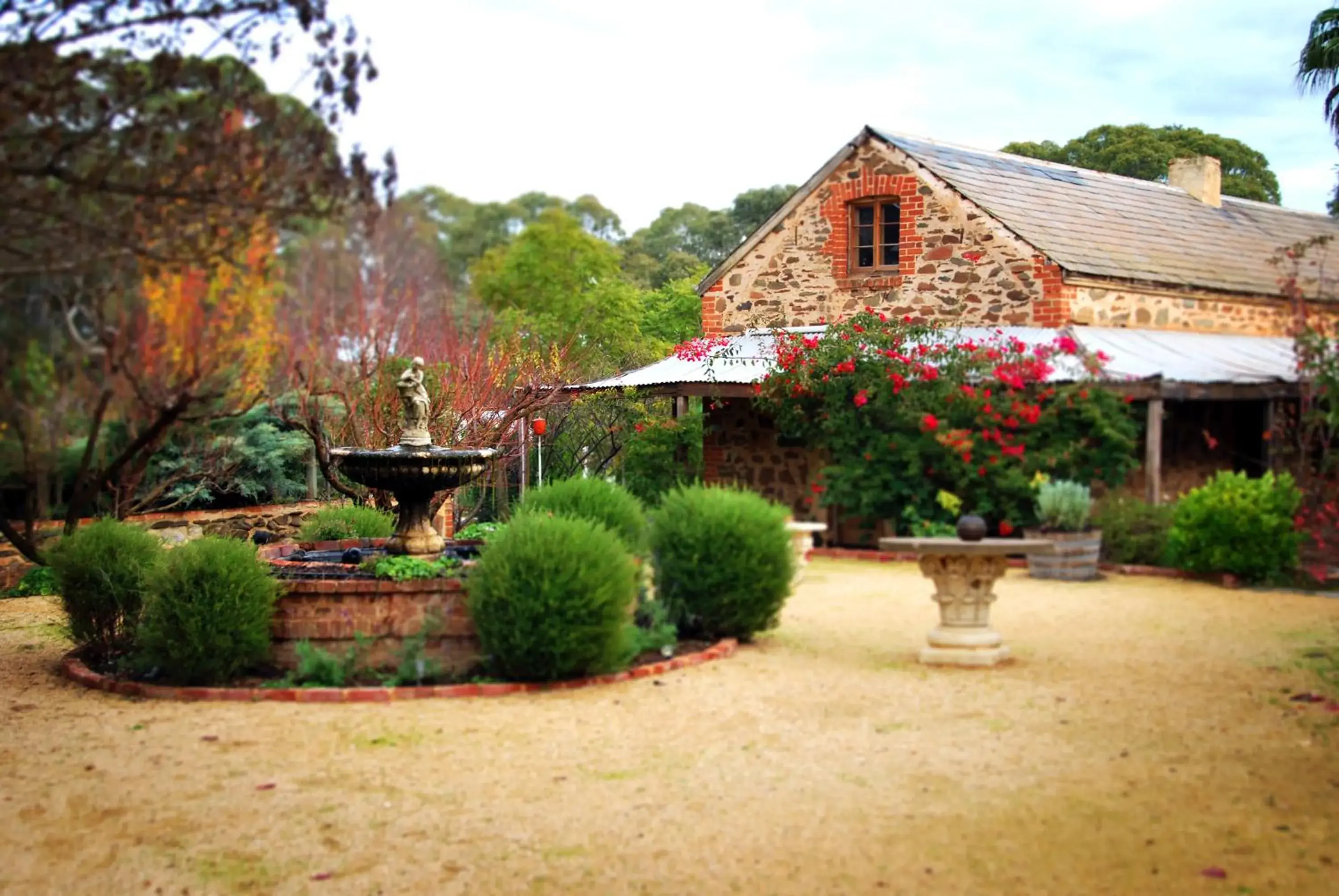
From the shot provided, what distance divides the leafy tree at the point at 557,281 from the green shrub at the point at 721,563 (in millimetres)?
24860

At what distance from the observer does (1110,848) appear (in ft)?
19.6

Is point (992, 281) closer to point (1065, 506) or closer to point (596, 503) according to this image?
point (1065, 506)

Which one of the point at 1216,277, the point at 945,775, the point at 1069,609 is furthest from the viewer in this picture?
the point at 1216,277

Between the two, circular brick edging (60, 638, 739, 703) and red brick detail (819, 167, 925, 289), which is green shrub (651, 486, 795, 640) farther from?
red brick detail (819, 167, 925, 289)

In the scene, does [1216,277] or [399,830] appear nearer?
[399,830]

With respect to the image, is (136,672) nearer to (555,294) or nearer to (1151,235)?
(1151,235)

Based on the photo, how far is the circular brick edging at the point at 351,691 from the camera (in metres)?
9.05

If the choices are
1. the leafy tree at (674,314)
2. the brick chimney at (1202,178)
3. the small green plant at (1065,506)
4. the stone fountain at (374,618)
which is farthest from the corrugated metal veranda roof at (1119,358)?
the leafy tree at (674,314)

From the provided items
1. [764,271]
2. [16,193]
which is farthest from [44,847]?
[764,271]

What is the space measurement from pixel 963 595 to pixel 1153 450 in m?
6.79

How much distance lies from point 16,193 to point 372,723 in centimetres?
439

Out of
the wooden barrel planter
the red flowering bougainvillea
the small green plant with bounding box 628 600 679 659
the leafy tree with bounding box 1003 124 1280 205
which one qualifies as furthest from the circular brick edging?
the leafy tree with bounding box 1003 124 1280 205

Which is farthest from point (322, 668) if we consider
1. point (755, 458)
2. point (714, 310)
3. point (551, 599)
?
point (714, 310)

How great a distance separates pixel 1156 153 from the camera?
3119cm
